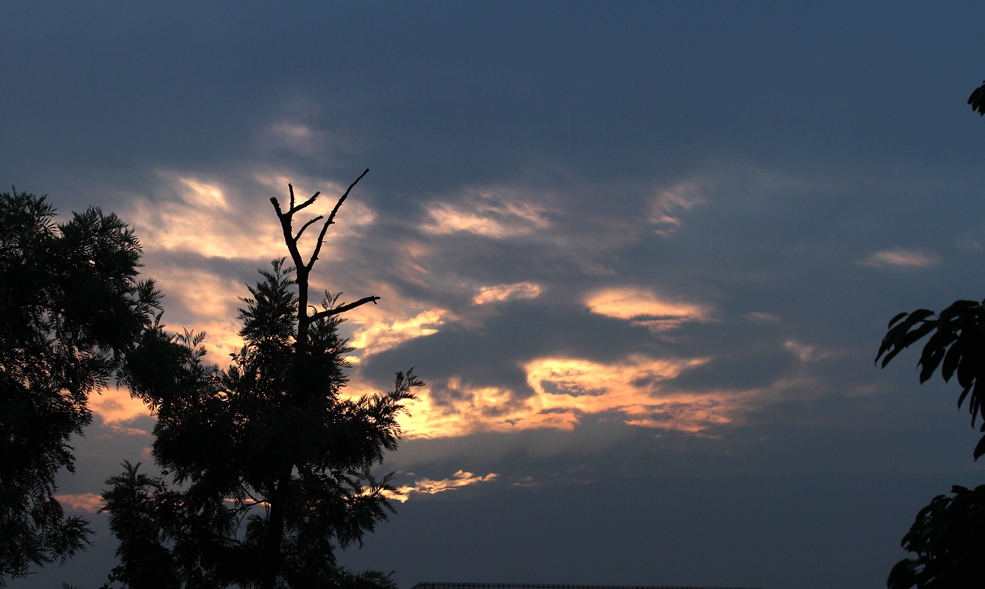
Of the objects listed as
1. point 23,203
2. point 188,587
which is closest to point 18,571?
point 188,587

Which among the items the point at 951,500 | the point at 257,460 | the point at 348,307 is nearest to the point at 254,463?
the point at 257,460

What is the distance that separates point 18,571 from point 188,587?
13.8 ft

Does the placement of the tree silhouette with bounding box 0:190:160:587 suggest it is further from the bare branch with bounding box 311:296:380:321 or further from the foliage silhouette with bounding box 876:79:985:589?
the foliage silhouette with bounding box 876:79:985:589

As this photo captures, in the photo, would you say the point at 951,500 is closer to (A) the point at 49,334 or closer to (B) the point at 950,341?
(B) the point at 950,341

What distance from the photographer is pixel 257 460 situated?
20.0 meters

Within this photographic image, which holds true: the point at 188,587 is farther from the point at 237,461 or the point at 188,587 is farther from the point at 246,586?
the point at 237,461

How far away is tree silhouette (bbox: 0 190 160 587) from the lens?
1825 centimetres

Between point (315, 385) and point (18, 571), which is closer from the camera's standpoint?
point (18, 571)

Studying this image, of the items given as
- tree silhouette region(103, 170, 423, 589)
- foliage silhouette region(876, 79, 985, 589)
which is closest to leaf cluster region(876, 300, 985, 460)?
foliage silhouette region(876, 79, 985, 589)

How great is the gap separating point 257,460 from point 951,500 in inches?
696

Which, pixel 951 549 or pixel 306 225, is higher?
pixel 306 225

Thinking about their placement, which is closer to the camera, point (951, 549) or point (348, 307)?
point (951, 549)

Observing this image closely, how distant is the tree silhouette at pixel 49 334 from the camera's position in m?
18.2

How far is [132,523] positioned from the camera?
66.6 feet
